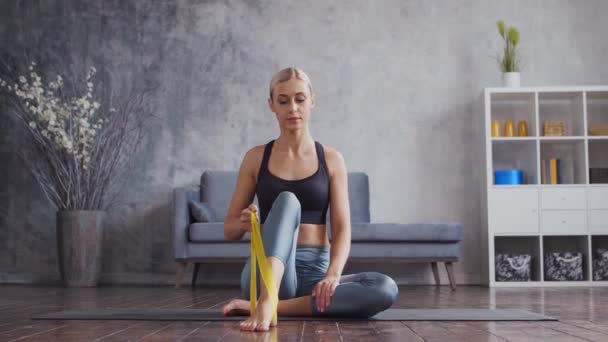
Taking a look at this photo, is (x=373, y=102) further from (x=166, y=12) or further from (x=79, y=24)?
(x=79, y=24)

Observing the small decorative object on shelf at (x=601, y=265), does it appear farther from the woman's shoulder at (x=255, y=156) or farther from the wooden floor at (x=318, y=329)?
the woman's shoulder at (x=255, y=156)

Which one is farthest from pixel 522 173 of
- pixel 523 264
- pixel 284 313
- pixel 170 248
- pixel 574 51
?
pixel 284 313

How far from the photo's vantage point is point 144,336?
213 cm

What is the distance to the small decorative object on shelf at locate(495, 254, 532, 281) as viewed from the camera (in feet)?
18.1

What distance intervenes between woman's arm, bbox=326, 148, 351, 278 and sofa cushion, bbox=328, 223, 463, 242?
2685 millimetres

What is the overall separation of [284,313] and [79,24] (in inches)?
178

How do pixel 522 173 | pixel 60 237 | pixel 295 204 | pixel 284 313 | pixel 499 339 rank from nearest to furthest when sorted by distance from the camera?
pixel 499 339
pixel 295 204
pixel 284 313
pixel 60 237
pixel 522 173

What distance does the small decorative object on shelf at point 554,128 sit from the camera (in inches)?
224

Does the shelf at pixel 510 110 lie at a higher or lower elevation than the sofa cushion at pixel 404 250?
higher

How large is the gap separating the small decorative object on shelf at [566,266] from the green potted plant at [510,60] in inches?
55.0

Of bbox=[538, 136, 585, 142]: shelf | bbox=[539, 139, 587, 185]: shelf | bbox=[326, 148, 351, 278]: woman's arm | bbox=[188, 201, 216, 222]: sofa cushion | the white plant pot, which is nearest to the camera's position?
bbox=[326, 148, 351, 278]: woman's arm

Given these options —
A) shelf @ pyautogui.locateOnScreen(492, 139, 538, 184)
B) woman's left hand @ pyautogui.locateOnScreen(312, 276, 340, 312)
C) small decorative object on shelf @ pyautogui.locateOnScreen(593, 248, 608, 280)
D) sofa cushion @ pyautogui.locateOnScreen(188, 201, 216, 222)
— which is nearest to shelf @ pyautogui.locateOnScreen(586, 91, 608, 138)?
shelf @ pyautogui.locateOnScreen(492, 139, 538, 184)

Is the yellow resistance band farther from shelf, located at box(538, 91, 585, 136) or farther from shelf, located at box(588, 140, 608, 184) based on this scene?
shelf, located at box(588, 140, 608, 184)

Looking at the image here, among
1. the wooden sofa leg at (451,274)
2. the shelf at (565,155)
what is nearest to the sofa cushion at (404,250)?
the wooden sofa leg at (451,274)
